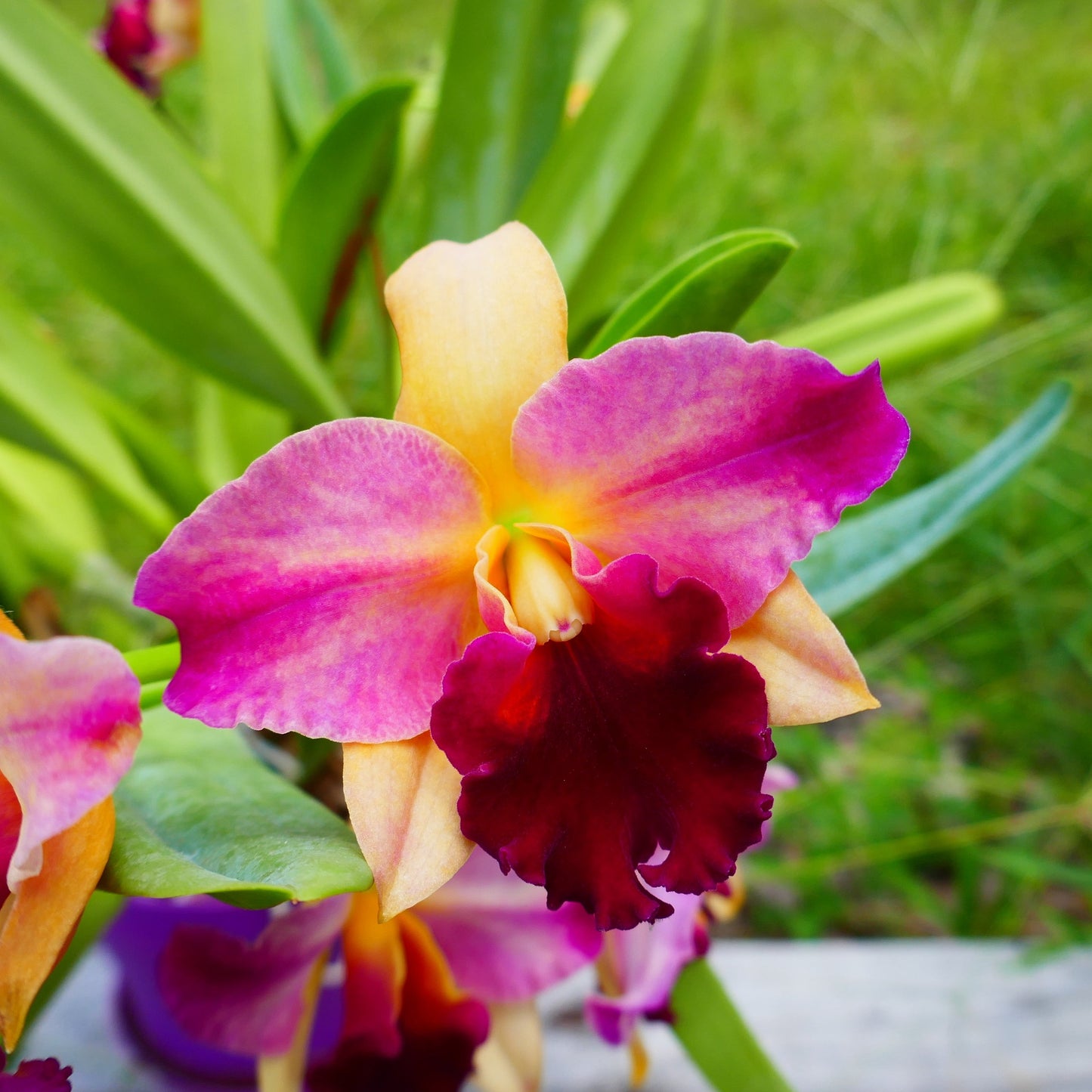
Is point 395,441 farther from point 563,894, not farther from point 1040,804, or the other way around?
point 1040,804

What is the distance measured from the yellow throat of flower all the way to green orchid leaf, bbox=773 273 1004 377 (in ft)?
1.11

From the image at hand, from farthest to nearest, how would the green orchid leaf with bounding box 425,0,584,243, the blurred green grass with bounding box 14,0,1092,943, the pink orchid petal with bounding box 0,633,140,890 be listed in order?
the blurred green grass with bounding box 14,0,1092,943 < the green orchid leaf with bounding box 425,0,584,243 < the pink orchid petal with bounding box 0,633,140,890

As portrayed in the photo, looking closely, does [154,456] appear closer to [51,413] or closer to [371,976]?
[51,413]

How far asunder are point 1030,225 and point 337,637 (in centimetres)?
112

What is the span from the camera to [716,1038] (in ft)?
1.37

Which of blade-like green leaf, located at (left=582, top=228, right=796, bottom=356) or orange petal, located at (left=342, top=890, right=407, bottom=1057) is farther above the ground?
blade-like green leaf, located at (left=582, top=228, right=796, bottom=356)

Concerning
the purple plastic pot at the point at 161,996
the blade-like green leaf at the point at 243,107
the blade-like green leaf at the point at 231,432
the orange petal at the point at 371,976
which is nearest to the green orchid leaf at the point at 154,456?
the blade-like green leaf at the point at 231,432

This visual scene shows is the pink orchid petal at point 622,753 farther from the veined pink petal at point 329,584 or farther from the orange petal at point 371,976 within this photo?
the orange petal at point 371,976

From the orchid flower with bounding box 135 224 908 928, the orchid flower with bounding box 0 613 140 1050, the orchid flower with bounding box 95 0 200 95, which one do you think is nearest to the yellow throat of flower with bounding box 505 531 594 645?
the orchid flower with bounding box 135 224 908 928

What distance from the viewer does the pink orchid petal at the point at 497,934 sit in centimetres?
39

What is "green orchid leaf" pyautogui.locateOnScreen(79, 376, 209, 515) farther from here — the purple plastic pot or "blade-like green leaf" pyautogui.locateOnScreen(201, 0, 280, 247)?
the purple plastic pot

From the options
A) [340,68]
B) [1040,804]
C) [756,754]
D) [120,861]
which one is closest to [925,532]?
[756,754]

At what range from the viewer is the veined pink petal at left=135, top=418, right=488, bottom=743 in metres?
0.23

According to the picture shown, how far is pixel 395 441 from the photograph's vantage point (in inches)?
9.7
